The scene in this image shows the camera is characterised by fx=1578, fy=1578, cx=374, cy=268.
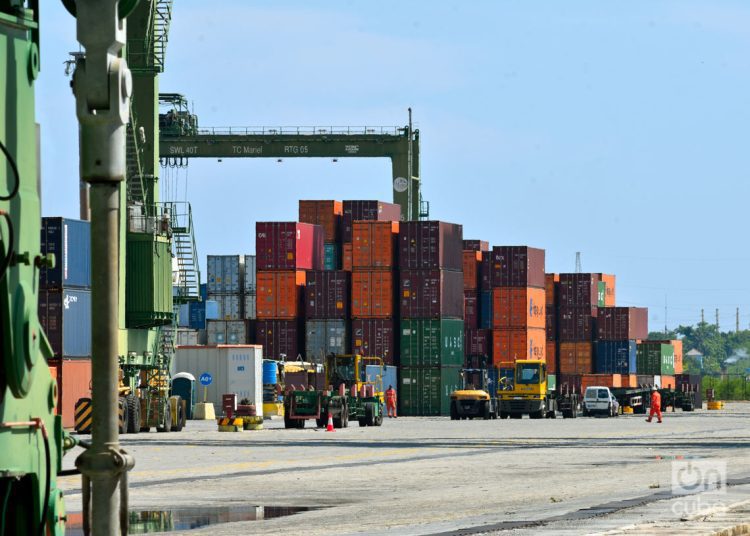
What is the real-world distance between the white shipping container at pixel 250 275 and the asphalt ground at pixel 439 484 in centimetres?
5138

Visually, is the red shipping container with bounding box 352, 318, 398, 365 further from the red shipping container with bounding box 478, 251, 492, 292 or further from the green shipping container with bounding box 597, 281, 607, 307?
the green shipping container with bounding box 597, 281, 607, 307

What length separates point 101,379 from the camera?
623cm

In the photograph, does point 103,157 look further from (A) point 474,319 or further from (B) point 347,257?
(A) point 474,319

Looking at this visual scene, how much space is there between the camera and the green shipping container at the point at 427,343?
78312mm

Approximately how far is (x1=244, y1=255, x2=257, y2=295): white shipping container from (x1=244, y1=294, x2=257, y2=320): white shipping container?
31cm

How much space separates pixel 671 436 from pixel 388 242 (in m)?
38.3

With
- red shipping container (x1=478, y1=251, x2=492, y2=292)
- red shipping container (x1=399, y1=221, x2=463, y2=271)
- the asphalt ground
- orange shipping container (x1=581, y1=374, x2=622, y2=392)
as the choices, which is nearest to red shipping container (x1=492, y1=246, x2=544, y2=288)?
red shipping container (x1=478, y1=251, x2=492, y2=292)

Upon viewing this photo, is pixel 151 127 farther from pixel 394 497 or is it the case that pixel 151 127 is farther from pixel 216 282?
pixel 216 282

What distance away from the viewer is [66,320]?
154 ft

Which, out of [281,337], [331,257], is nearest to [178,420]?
[281,337]

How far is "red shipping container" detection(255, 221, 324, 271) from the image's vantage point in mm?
84375

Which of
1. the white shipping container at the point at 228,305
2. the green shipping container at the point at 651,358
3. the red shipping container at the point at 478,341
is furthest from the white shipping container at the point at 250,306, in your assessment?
the green shipping container at the point at 651,358

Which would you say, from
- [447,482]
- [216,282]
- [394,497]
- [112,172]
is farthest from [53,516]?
[216,282]

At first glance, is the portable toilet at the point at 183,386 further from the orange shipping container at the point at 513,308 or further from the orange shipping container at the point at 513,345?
the orange shipping container at the point at 513,308
